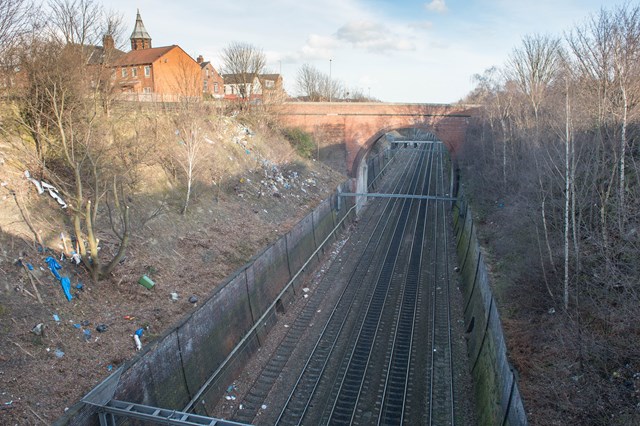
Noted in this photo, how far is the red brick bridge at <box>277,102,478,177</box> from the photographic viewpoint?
29.2 metres

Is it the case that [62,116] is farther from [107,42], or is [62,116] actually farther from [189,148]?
[189,148]

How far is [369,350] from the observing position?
14.1m

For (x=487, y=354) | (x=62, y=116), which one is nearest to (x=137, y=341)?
(x=62, y=116)

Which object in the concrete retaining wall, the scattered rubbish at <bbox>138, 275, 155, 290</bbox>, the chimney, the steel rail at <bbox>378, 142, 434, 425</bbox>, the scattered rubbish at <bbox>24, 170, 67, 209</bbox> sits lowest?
the steel rail at <bbox>378, 142, 434, 425</bbox>

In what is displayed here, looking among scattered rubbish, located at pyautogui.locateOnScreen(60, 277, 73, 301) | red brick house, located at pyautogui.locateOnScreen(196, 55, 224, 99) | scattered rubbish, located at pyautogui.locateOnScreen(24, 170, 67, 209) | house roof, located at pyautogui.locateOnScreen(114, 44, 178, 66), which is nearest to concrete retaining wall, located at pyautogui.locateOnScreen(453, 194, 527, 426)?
scattered rubbish, located at pyautogui.locateOnScreen(60, 277, 73, 301)

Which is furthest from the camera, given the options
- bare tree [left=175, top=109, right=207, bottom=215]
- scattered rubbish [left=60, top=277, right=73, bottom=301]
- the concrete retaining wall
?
bare tree [left=175, top=109, right=207, bottom=215]

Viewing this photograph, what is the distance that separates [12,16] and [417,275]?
18374 mm

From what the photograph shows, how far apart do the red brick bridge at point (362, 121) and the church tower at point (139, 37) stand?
2503cm

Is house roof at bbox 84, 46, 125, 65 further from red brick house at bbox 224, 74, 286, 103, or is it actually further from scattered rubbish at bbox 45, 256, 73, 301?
red brick house at bbox 224, 74, 286, 103

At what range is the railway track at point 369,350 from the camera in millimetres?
11422

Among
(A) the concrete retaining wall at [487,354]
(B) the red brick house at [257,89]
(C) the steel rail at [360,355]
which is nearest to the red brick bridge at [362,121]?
(B) the red brick house at [257,89]

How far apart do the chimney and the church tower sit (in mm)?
34914

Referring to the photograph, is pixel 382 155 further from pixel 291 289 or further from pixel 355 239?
pixel 291 289

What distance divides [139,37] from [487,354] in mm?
48528
